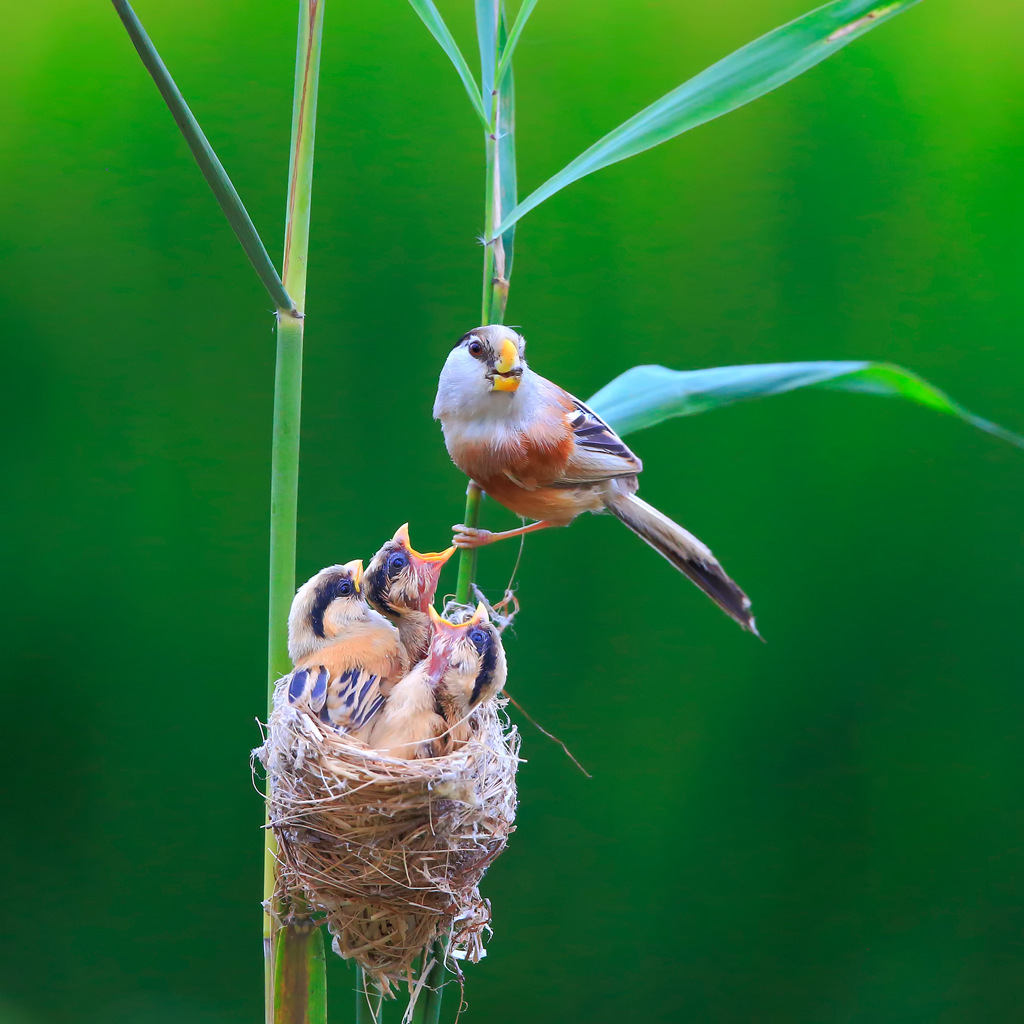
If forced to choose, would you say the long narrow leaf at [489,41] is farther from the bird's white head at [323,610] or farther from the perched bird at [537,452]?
the bird's white head at [323,610]

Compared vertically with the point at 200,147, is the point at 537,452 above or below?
below

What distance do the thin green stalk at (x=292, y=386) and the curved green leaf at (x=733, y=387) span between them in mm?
331

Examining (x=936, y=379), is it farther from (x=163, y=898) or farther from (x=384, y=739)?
(x=163, y=898)


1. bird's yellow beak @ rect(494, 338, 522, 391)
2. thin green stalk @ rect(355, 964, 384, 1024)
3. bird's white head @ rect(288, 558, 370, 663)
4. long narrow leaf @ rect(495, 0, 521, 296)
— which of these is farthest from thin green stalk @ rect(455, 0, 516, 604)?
thin green stalk @ rect(355, 964, 384, 1024)

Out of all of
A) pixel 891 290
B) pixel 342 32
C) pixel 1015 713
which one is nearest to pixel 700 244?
pixel 891 290

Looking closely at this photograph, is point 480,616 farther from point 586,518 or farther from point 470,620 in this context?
point 586,518

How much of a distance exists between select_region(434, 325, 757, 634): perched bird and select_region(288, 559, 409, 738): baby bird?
0.67 feet

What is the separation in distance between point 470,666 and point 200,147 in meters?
0.56

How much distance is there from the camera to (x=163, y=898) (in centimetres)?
177

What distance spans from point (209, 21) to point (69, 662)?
1233 millimetres

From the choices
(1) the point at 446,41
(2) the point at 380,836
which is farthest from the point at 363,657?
(1) the point at 446,41

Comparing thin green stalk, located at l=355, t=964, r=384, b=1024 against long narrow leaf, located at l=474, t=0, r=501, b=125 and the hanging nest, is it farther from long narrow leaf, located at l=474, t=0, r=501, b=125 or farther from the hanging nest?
long narrow leaf, located at l=474, t=0, r=501, b=125

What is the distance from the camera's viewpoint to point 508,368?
1.00 meters

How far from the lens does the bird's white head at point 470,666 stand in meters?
0.95
